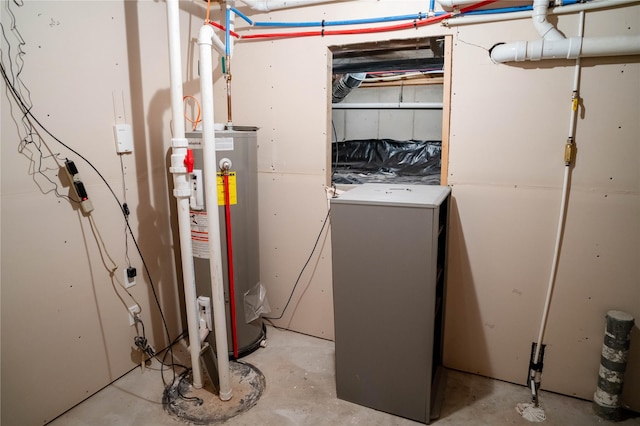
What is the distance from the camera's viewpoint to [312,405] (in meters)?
1.79

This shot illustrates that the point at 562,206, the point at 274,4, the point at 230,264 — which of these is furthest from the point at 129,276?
the point at 562,206

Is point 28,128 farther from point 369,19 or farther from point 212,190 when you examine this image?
point 369,19

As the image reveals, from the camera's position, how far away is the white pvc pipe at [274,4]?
201cm

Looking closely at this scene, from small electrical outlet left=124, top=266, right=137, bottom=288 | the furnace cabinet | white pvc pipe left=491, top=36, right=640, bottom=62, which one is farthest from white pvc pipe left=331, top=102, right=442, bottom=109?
small electrical outlet left=124, top=266, right=137, bottom=288

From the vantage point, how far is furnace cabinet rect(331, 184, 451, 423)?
1502 mm

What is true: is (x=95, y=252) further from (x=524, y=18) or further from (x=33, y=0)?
(x=524, y=18)

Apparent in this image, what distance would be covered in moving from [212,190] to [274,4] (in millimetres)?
1180

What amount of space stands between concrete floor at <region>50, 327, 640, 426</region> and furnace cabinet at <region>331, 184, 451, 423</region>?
0.33 feet

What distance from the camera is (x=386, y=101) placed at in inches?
151

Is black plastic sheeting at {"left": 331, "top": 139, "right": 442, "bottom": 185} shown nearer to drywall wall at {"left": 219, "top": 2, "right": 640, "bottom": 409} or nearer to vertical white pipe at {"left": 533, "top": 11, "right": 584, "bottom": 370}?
drywall wall at {"left": 219, "top": 2, "right": 640, "bottom": 409}

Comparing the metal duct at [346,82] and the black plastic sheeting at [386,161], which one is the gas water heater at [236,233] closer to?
the black plastic sheeting at [386,161]

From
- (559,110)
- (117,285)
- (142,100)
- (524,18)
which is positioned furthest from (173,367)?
(524,18)

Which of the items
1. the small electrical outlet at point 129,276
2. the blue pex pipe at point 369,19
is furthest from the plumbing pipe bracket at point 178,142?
the small electrical outlet at point 129,276

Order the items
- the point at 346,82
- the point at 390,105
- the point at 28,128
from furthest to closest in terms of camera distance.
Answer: the point at 390,105, the point at 346,82, the point at 28,128
